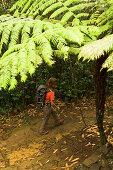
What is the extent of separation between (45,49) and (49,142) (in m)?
2.88

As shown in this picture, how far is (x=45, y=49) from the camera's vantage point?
226 cm

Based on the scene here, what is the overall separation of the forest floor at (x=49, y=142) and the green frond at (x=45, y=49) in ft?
6.93

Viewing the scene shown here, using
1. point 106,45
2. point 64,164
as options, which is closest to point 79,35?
point 106,45

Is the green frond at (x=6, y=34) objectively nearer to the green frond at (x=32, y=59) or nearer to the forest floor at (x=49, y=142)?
the green frond at (x=32, y=59)

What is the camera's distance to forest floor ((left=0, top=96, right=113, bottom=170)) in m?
3.50

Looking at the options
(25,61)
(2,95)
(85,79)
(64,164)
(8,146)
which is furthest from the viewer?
(85,79)

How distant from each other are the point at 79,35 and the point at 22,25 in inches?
46.9

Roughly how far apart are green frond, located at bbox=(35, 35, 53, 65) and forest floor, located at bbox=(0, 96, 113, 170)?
6.93 feet

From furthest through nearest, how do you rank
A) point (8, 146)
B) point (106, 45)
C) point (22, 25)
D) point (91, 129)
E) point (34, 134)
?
point (34, 134) < point (8, 146) < point (91, 129) < point (22, 25) < point (106, 45)

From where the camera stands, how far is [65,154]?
3635 mm

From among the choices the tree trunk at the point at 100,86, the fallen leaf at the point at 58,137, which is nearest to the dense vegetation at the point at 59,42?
the tree trunk at the point at 100,86

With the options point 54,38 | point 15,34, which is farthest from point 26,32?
point 54,38

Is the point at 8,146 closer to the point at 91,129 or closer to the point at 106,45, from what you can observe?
the point at 91,129

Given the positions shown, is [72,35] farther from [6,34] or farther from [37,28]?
[6,34]
